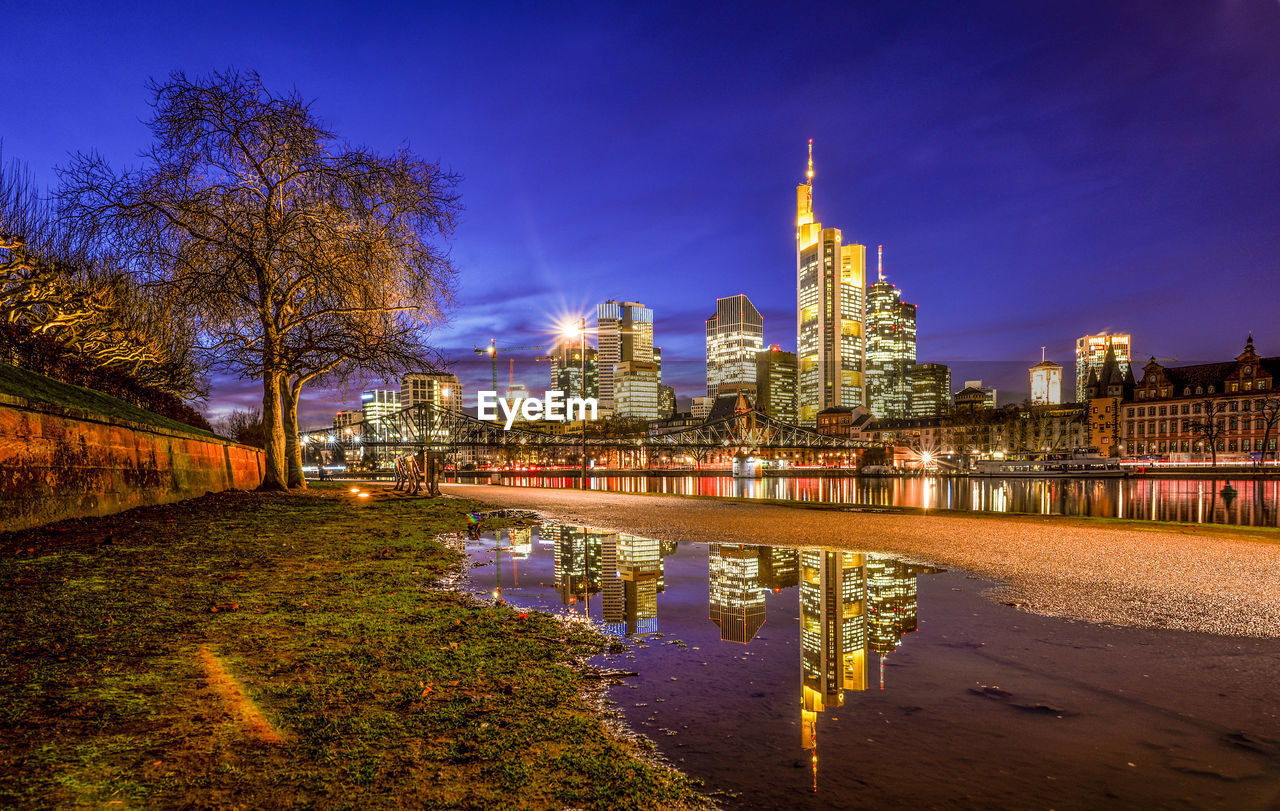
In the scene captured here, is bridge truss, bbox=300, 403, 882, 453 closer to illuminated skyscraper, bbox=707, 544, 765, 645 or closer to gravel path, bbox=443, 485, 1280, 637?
gravel path, bbox=443, 485, 1280, 637

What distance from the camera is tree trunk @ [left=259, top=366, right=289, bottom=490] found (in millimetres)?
16922

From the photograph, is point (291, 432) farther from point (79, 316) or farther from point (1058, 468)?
point (1058, 468)

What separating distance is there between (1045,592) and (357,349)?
582 inches

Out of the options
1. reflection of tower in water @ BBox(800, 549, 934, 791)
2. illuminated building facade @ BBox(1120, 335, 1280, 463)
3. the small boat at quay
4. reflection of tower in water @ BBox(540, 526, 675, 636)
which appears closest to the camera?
reflection of tower in water @ BBox(800, 549, 934, 791)

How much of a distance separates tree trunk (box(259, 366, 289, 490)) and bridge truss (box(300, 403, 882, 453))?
101093mm

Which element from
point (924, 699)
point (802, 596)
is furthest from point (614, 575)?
point (924, 699)

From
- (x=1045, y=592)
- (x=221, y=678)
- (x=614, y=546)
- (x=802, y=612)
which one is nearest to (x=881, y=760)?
(x=802, y=612)

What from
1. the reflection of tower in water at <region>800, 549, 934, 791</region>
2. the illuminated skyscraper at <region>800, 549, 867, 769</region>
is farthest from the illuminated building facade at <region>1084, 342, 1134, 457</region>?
the illuminated skyscraper at <region>800, 549, 867, 769</region>

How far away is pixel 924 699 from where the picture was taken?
3.88 meters

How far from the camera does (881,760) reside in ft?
10.2

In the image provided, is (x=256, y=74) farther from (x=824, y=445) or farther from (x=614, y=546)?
(x=824, y=445)

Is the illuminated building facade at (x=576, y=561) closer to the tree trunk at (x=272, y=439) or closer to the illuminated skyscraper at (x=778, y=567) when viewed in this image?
the illuminated skyscraper at (x=778, y=567)

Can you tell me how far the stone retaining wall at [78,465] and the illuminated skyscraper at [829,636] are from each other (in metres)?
8.23

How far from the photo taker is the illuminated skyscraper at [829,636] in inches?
154
